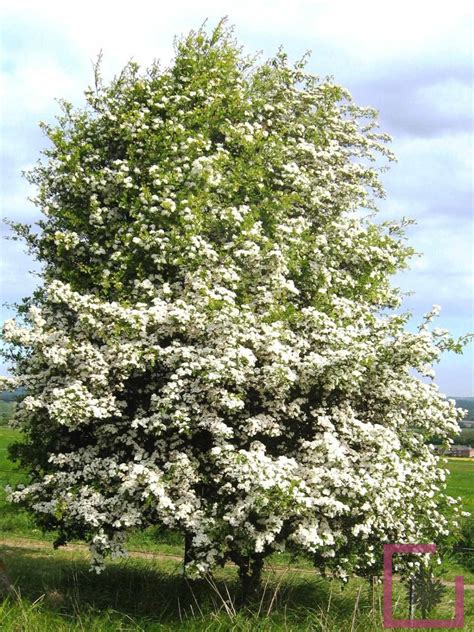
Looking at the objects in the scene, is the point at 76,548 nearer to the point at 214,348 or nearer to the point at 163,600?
the point at 163,600

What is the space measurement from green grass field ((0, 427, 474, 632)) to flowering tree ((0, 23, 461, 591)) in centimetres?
87

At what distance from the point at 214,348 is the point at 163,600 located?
534 cm

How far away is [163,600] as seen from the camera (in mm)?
14953

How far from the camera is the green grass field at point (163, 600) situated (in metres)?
12.2

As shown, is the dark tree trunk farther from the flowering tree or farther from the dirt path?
the dirt path

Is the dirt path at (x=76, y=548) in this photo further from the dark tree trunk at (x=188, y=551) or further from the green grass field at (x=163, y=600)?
the dark tree trunk at (x=188, y=551)

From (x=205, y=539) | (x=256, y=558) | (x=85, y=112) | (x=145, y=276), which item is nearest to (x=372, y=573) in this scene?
(x=256, y=558)

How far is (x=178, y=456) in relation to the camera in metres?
13.4

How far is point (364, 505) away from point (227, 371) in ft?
10.8

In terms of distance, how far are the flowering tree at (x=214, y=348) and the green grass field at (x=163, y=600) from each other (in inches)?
34.4
